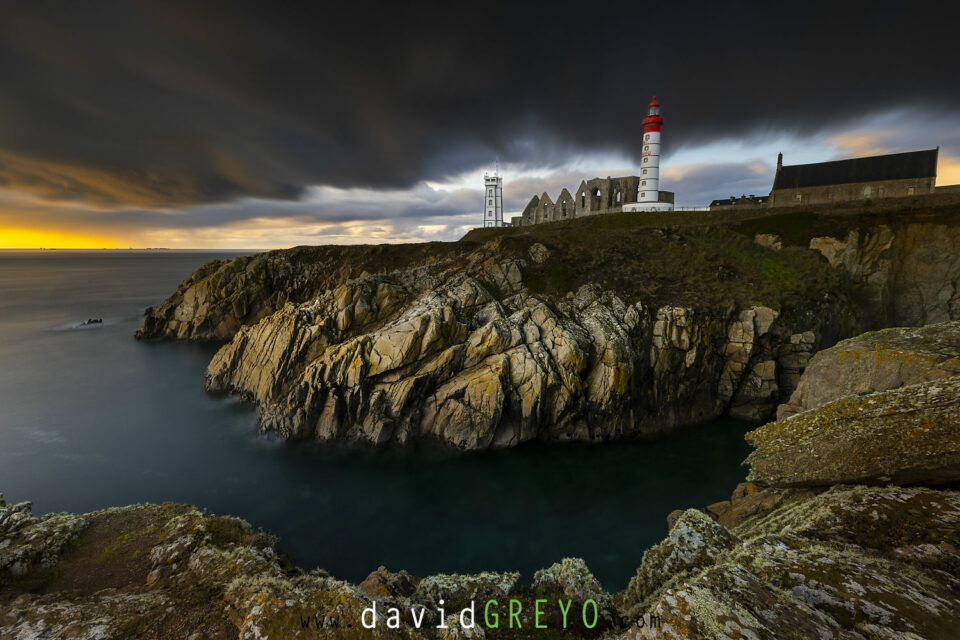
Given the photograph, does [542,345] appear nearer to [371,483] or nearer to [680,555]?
[371,483]

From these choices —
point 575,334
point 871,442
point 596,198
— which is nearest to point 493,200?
point 596,198

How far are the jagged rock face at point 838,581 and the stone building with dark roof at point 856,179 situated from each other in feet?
180

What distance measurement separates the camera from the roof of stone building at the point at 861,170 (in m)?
40.8

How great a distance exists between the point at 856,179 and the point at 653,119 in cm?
2619

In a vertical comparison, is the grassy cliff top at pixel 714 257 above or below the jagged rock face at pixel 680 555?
above

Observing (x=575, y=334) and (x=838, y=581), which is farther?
(x=575, y=334)

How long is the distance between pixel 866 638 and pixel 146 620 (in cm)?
1228

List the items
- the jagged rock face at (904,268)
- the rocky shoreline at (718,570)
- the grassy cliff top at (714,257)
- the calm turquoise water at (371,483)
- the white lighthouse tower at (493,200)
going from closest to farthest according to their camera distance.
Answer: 1. the rocky shoreline at (718,570)
2. the calm turquoise water at (371,483)
3. the grassy cliff top at (714,257)
4. the jagged rock face at (904,268)
5. the white lighthouse tower at (493,200)

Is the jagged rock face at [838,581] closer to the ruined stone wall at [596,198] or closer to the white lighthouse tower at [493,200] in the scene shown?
the ruined stone wall at [596,198]

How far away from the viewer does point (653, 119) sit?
54281mm

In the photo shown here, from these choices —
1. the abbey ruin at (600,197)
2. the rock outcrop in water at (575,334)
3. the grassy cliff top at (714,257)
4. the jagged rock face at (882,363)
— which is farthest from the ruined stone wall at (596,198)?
the jagged rock face at (882,363)

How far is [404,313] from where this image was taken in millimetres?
28016

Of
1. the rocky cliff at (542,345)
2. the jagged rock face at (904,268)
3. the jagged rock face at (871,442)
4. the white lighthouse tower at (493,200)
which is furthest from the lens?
the white lighthouse tower at (493,200)

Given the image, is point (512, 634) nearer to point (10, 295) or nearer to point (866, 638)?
point (866, 638)
